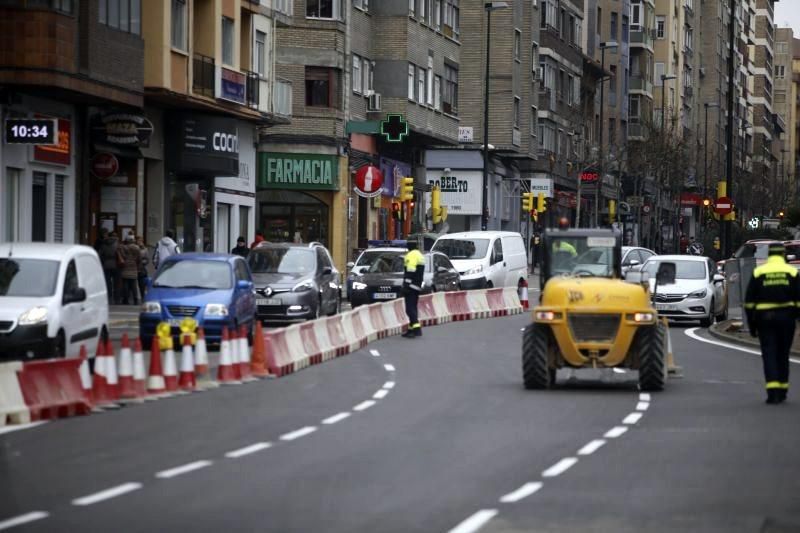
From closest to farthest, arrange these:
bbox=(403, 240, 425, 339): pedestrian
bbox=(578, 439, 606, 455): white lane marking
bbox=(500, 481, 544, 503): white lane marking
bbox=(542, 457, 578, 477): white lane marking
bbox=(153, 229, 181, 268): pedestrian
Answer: bbox=(500, 481, 544, 503): white lane marking < bbox=(542, 457, 578, 477): white lane marking < bbox=(578, 439, 606, 455): white lane marking < bbox=(403, 240, 425, 339): pedestrian < bbox=(153, 229, 181, 268): pedestrian

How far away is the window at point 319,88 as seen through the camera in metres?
58.9

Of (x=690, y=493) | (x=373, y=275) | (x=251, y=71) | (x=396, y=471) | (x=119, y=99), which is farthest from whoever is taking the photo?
(x=251, y=71)

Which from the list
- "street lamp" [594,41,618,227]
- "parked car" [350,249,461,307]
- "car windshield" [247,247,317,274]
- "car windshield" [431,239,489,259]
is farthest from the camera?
"street lamp" [594,41,618,227]

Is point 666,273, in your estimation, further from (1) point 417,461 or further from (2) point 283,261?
(2) point 283,261

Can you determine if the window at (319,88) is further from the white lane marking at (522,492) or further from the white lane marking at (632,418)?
the white lane marking at (522,492)

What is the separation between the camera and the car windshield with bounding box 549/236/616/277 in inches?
906

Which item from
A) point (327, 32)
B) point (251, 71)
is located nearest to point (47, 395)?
point (251, 71)

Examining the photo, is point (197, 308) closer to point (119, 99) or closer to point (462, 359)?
point (462, 359)

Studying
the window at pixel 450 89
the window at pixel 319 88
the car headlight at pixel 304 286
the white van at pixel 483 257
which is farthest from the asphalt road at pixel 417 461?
the window at pixel 450 89

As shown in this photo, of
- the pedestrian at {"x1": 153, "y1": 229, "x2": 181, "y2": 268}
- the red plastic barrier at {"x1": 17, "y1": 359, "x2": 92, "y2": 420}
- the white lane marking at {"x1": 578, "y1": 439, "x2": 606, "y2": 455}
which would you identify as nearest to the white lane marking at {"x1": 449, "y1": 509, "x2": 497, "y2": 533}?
the white lane marking at {"x1": 578, "y1": 439, "x2": 606, "y2": 455}

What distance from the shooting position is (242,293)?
1150 inches

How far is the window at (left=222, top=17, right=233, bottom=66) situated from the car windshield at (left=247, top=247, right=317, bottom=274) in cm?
1317

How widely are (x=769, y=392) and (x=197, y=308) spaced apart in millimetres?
10936

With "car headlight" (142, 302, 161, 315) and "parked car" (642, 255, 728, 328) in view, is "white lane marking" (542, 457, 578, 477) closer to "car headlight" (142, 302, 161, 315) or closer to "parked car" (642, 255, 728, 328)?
"car headlight" (142, 302, 161, 315)
